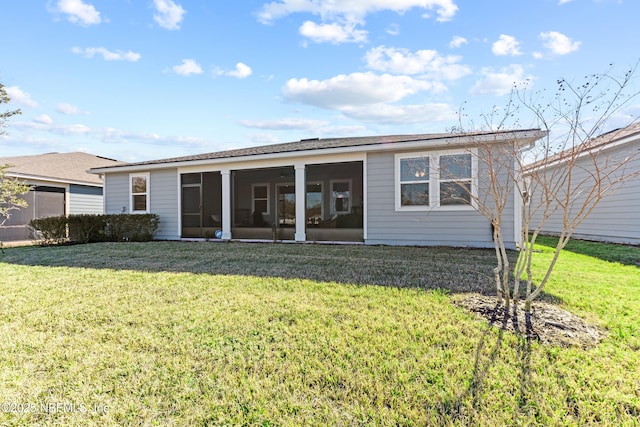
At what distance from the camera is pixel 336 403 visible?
201 cm

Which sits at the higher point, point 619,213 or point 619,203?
point 619,203

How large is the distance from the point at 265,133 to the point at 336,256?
74.2 feet

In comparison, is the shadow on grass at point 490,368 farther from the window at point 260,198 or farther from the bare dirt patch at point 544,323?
the window at point 260,198

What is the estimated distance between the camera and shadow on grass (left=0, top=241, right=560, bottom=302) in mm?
4891

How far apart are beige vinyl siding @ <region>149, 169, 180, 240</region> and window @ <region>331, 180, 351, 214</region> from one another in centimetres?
603

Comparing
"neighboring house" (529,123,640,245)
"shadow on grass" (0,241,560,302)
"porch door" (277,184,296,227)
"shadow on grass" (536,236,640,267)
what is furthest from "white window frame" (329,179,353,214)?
"shadow on grass" (536,236,640,267)

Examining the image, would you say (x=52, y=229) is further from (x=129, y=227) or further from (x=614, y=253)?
(x=614, y=253)

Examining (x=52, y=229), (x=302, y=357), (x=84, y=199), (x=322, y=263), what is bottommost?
(x=302, y=357)

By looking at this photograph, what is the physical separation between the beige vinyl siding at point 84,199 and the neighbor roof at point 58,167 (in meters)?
0.47

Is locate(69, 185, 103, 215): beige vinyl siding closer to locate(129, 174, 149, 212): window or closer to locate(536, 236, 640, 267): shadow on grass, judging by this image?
locate(129, 174, 149, 212): window

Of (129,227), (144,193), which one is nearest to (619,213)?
(129,227)

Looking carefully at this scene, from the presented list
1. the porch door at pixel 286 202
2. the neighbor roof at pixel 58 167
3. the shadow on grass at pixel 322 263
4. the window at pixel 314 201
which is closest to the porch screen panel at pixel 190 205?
the shadow on grass at pixel 322 263

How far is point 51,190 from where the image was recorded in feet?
49.1

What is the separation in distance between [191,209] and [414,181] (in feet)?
27.2
